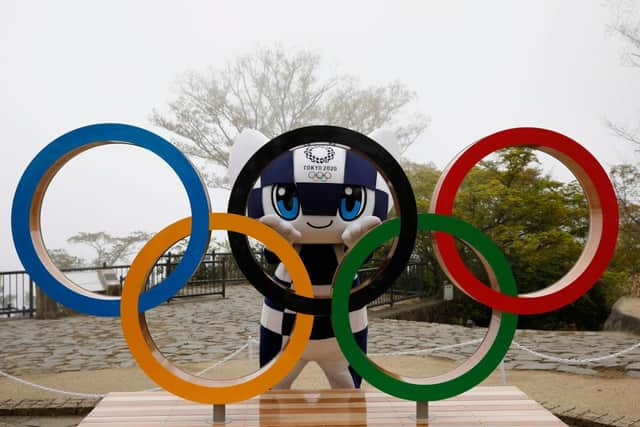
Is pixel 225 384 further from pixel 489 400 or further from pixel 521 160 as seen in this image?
pixel 521 160

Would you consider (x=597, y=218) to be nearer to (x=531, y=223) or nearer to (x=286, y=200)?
(x=286, y=200)

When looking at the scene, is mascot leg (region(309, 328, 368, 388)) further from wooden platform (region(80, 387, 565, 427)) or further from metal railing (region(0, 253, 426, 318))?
metal railing (region(0, 253, 426, 318))

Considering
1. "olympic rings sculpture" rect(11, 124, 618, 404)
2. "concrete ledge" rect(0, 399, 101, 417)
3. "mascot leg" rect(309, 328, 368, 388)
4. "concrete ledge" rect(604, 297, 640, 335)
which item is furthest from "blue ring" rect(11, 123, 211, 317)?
"concrete ledge" rect(604, 297, 640, 335)

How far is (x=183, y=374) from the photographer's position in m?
3.20

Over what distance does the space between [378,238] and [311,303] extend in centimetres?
56

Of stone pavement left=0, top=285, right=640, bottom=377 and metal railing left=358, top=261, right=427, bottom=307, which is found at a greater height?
metal railing left=358, top=261, right=427, bottom=307

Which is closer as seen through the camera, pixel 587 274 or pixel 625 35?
pixel 587 274

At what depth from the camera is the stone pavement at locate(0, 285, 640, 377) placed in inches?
287

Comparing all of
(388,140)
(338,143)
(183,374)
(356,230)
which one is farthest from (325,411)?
(388,140)

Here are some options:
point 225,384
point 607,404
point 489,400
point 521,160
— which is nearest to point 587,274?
point 489,400

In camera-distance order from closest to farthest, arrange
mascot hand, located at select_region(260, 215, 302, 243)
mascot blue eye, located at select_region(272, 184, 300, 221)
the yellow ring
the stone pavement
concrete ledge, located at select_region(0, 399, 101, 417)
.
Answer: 1. the yellow ring
2. mascot hand, located at select_region(260, 215, 302, 243)
3. mascot blue eye, located at select_region(272, 184, 300, 221)
4. concrete ledge, located at select_region(0, 399, 101, 417)
5. the stone pavement

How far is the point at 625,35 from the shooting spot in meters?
12.6

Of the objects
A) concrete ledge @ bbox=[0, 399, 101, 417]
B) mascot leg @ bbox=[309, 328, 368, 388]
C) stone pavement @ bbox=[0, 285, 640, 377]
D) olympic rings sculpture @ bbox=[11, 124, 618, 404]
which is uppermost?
olympic rings sculpture @ bbox=[11, 124, 618, 404]

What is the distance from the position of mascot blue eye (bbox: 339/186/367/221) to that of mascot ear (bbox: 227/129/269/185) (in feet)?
2.54
